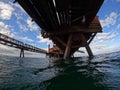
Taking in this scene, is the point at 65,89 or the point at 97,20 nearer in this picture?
the point at 65,89

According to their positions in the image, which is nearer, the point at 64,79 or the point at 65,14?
the point at 64,79

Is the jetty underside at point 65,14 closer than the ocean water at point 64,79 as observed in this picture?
No

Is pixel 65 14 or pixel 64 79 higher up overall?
pixel 65 14

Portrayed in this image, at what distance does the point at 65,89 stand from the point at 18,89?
3.22 ft

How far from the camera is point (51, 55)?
43750mm

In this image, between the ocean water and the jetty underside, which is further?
the jetty underside

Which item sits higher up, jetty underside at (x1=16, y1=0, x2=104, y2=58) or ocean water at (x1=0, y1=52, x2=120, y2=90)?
jetty underside at (x1=16, y1=0, x2=104, y2=58)

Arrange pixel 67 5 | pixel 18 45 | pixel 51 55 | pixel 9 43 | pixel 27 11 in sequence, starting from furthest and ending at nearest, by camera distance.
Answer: pixel 51 55 < pixel 18 45 < pixel 9 43 < pixel 27 11 < pixel 67 5

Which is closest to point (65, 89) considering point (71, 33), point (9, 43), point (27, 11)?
point (27, 11)

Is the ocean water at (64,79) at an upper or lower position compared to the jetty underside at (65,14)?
lower

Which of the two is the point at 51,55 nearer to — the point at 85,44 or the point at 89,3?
the point at 85,44

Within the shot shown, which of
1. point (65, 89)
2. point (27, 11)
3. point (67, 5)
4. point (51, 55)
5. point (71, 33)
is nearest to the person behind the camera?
point (65, 89)

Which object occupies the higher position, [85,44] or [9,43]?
[9,43]

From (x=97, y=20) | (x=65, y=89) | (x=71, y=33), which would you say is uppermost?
(x=97, y=20)
